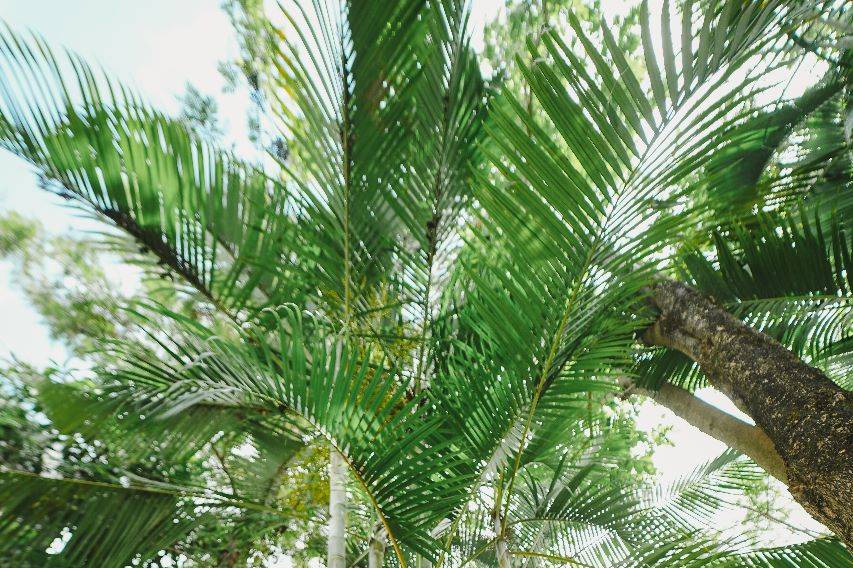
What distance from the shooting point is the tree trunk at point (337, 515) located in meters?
1.70

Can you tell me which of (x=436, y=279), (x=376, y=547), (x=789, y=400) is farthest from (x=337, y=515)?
(x=789, y=400)

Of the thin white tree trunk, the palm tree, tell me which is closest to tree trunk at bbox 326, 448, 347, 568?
the palm tree

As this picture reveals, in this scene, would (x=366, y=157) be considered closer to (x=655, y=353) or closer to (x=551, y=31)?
(x=551, y=31)

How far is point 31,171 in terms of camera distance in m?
1.75

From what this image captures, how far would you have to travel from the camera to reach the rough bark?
6.20 ft

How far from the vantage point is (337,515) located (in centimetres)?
176

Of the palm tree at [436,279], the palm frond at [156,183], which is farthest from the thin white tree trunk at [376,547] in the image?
the palm frond at [156,183]

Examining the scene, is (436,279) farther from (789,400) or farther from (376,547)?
(789,400)

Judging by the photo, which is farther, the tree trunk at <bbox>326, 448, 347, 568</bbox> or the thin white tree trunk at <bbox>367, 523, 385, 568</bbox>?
the thin white tree trunk at <bbox>367, 523, 385, 568</bbox>

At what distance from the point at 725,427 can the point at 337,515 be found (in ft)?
4.49

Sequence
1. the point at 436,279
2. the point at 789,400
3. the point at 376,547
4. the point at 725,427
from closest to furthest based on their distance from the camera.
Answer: the point at 789,400, the point at 376,547, the point at 725,427, the point at 436,279

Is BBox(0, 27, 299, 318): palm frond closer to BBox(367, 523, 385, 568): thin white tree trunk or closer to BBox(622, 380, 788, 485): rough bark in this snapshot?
BBox(367, 523, 385, 568): thin white tree trunk

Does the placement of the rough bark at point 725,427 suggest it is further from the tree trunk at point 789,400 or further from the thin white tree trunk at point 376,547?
the thin white tree trunk at point 376,547

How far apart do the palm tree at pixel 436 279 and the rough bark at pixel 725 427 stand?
0.02 metres
